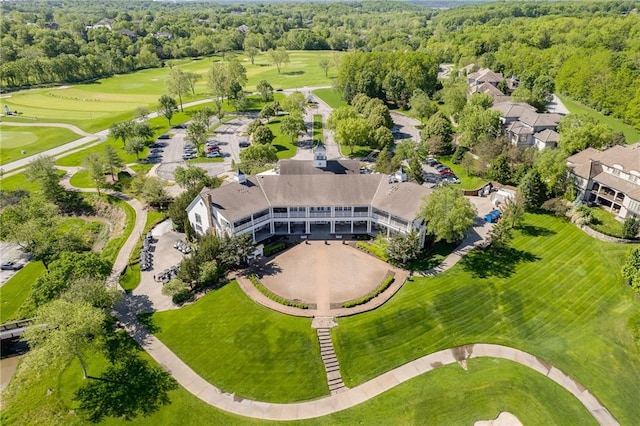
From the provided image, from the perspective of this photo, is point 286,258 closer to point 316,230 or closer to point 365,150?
point 316,230

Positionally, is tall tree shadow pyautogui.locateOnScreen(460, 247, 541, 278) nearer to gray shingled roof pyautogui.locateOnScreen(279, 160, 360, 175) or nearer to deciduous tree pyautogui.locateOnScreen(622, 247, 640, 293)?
deciduous tree pyautogui.locateOnScreen(622, 247, 640, 293)

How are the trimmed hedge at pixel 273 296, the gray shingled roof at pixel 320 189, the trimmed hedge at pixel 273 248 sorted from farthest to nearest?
the gray shingled roof at pixel 320 189
the trimmed hedge at pixel 273 248
the trimmed hedge at pixel 273 296

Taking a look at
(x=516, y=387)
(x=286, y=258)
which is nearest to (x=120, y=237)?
(x=286, y=258)

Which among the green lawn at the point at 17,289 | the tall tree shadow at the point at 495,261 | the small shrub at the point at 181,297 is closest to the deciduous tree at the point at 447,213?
the tall tree shadow at the point at 495,261

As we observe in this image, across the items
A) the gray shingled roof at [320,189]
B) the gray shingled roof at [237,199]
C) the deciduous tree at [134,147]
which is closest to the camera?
the gray shingled roof at [237,199]

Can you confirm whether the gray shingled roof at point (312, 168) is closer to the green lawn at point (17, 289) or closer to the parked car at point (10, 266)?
the green lawn at point (17, 289)

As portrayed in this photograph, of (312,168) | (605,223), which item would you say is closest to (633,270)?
(605,223)

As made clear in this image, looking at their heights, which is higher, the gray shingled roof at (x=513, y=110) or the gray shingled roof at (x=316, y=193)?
the gray shingled roof at (x=513, y=110)
